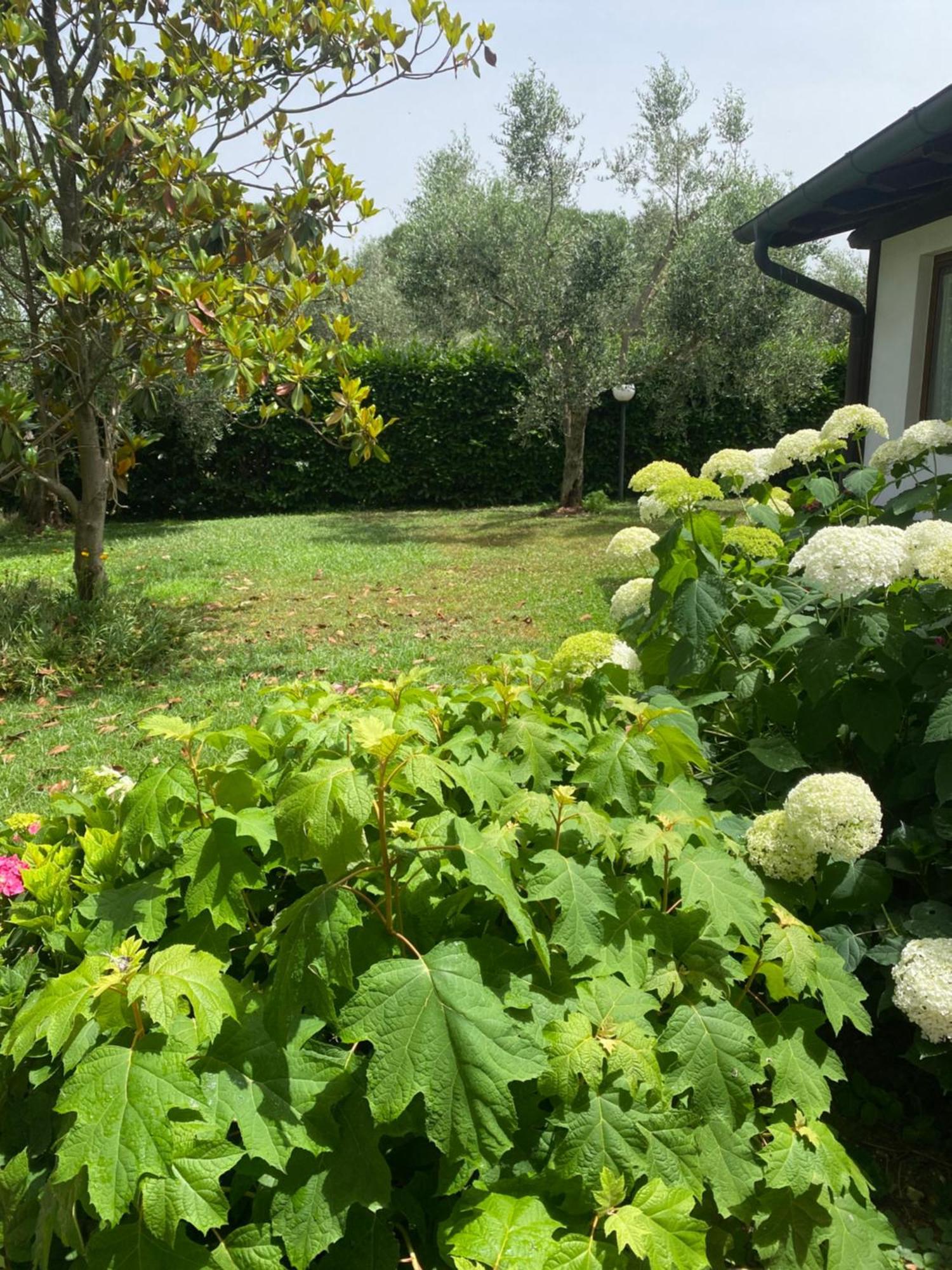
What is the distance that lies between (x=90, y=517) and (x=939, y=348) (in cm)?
644

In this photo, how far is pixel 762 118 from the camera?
617 inches

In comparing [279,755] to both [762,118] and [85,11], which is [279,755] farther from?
[762,118]

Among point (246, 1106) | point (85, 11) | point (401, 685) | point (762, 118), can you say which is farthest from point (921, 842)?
point (762, 118)

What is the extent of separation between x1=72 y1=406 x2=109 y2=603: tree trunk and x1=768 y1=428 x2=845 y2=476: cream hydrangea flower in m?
5.70

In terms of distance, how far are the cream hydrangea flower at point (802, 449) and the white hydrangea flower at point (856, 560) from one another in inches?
41.3

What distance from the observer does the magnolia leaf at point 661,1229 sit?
125cm

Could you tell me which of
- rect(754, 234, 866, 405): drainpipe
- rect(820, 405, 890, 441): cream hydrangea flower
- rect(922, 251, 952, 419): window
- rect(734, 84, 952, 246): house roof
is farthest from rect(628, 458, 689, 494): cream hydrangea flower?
rect(754, 234, 866, 405): drainpipe

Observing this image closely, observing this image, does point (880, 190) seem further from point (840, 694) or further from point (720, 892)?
point (720, 892)

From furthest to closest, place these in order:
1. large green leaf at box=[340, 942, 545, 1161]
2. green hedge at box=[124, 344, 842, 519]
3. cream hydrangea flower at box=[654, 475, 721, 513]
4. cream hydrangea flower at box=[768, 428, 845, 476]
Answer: green hedge at box=[124, 344, 842, 519] < cream hydrangea flower at box=[768, 428, 845, 476] < cream hydrangea flower at box=[654, 475, 721, 513] < large green leaf at box=[340, 942, 545, 1161]

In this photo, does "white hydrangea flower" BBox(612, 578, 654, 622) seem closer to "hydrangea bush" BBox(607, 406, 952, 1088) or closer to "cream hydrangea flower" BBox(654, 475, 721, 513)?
"hydrangea bush" BBox(607, 406, 952, 1088)

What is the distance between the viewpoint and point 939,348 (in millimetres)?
6000

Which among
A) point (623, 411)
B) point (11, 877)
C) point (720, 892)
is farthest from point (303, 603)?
point (623, 411)

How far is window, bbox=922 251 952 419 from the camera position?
19.2 ft

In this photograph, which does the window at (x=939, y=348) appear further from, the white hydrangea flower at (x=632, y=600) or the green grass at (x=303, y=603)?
the white hydrangea flower at (x=632, y=600)
